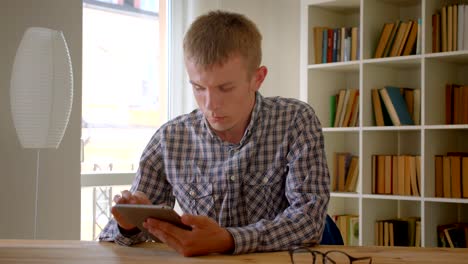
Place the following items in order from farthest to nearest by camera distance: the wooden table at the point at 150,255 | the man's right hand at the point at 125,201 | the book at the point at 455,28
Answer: the book at the point at 455,28, the man's right hand at the point at 125,201, the wooden table at the point at 150,255

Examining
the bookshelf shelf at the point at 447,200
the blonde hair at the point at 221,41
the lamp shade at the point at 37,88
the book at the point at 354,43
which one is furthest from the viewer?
the book at the point at 354,43

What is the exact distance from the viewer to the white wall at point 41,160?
3293 mm

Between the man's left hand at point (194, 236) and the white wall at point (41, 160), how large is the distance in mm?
2106

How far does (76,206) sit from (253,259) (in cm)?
244

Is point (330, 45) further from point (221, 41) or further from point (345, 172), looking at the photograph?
point (221, 41)

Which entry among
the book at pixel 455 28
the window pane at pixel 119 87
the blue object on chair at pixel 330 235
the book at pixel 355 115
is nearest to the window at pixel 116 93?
the window pane at pixel 119 87

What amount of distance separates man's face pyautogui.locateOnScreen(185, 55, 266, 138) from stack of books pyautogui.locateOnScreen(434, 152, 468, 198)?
90.9 inches

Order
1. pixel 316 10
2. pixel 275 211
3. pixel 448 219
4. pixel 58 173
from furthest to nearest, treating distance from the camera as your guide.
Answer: pixel 316 10
pixel 448 219
pixel 58 173
pixel 275 211

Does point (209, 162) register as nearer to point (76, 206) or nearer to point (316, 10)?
point (76, 206)

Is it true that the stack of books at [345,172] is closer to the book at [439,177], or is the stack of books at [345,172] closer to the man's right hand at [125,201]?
the book at [439,177]

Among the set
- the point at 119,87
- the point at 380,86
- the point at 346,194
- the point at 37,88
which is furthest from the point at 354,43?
the point at 37,88

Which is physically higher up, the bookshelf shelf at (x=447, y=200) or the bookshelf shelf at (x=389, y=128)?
the bookshelf shelf at (x=389, y=128)

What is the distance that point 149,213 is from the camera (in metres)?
1.37

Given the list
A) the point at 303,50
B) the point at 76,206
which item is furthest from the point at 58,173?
the point at 303,50
